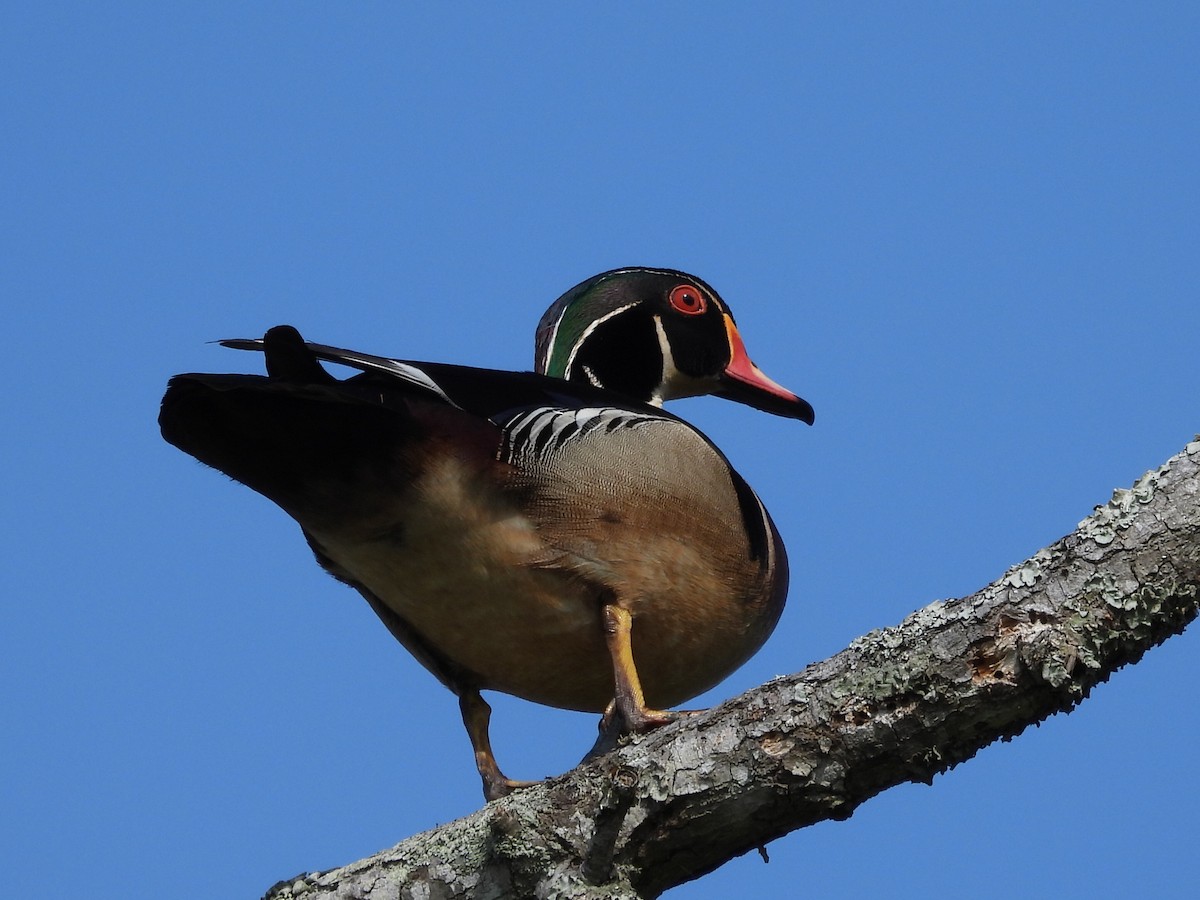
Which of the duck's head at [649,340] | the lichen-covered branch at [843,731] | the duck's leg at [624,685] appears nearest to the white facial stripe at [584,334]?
the duck's head at [649,340]

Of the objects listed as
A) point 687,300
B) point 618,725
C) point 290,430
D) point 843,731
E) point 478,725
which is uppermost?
point 687,300

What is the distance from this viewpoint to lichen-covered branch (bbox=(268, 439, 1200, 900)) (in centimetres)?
346

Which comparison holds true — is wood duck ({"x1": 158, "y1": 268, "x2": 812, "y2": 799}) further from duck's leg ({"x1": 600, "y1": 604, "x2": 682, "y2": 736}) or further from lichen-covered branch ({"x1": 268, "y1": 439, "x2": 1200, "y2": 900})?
lichen-covered branch ({"x1": 268, "y1": 439, "x2": 1200, "y2": 900})

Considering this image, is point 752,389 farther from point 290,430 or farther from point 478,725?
point 290,430

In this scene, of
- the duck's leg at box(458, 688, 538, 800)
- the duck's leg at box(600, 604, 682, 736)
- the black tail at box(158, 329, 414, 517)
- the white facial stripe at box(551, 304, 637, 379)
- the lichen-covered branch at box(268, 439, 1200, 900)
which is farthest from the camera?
the white facial stripe at box(551, 304, 637, 379)

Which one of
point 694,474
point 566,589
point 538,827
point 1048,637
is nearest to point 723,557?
point 694,474

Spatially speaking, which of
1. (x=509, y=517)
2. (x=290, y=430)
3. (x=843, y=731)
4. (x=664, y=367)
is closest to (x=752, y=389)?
(x=664, y=367)

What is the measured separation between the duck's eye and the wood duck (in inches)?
37.5

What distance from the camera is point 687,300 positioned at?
6.21m

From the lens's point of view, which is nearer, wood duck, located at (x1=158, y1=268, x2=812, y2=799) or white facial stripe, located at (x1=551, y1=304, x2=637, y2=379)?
wood duck, located at (x1=158, y1=268, x2=812, y2=799)

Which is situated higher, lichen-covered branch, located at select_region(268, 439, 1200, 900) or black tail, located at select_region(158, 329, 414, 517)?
black tail, located at select_region(158, 329, 414, 517)

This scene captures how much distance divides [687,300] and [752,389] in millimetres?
538

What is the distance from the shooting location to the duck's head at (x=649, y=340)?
19.7 ft

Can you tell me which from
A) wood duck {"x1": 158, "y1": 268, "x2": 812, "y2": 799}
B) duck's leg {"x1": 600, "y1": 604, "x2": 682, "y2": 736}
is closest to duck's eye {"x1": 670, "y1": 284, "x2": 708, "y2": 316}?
wood duck {"x1": 158, "y1": 268, "x2": 812, "y2": 799}
